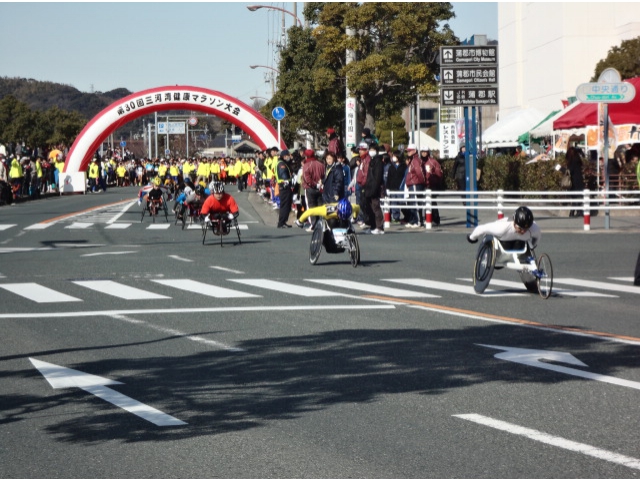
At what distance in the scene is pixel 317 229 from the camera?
63.6ft

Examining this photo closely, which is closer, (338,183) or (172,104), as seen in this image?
(338,183)

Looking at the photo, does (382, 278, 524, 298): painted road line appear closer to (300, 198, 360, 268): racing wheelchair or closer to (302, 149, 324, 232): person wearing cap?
(300, 198, 360, 268): racing wheelchair

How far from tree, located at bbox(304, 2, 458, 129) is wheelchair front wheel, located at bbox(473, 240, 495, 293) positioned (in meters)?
34.6

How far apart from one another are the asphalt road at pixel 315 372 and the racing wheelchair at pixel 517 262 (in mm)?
366

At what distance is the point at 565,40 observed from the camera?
77125 mm

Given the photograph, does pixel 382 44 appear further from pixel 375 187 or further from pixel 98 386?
pixel 98 386

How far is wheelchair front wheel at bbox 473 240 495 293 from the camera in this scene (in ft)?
48.7

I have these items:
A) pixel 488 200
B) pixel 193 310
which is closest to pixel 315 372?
pixel 193 310

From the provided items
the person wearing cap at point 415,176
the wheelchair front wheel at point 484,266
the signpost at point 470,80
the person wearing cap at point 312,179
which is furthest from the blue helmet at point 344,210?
the signpost at point 470,80

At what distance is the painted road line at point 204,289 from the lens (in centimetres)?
1528

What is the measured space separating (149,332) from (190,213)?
1758 centimetres

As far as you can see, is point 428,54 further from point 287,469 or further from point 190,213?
point 287,469

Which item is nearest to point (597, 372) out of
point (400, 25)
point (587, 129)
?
point (587, 129)

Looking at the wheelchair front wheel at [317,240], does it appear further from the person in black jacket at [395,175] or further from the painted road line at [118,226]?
the painted road line at [118,226]
